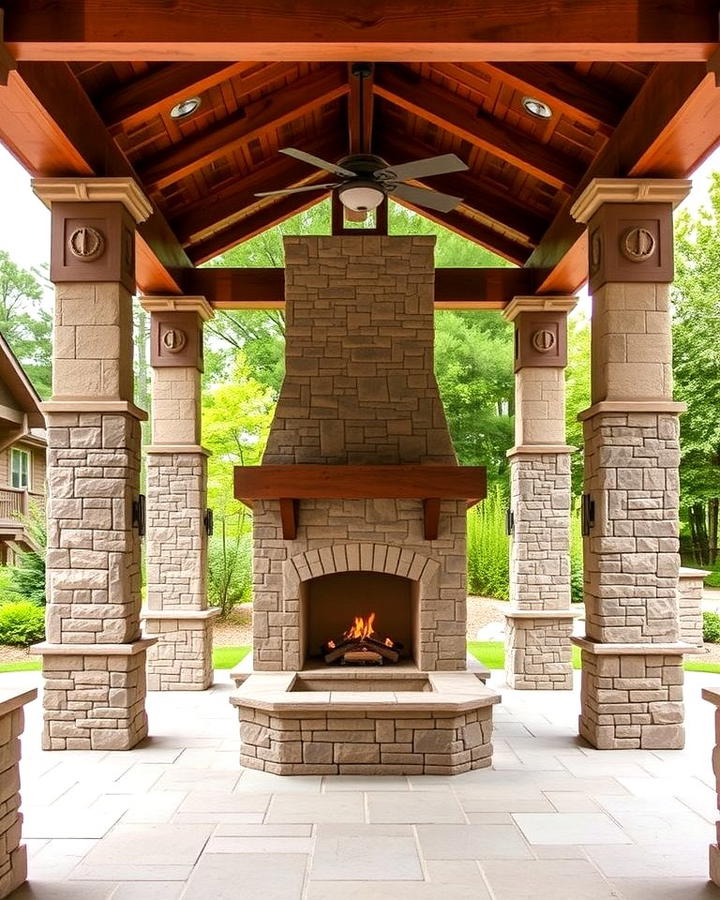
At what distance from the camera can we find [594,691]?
7.20 m

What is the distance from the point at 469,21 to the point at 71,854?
16.7 ft

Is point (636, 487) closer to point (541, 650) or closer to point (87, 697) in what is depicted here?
point (541, 650)

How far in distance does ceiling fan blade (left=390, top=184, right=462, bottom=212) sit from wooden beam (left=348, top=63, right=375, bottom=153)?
1343mm

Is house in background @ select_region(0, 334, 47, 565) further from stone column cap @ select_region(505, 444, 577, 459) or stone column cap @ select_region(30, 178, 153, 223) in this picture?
stone column cap @ select_region(505, 444, 577, 459)

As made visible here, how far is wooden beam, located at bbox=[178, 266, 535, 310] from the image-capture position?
10.3m

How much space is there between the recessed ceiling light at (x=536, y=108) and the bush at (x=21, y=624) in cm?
981

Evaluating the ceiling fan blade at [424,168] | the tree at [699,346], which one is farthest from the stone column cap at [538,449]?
the tree at [699,346]

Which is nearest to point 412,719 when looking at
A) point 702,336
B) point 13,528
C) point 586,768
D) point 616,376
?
point 586,768

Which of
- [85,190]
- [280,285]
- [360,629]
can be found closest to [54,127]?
[85,190]

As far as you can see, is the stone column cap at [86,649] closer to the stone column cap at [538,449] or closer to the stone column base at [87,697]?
the stone column base at [87,697]

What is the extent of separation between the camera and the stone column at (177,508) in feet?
33.0

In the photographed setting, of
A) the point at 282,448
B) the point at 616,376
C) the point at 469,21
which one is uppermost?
the point at 469,21

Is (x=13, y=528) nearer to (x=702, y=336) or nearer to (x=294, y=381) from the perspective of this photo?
→ (x=294, y=381)

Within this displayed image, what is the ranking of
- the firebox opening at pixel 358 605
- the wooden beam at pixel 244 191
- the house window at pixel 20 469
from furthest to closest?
the house window at pixel 20 469 → the wooden beam at pixel 244 191 → the firebox opening at pixel 358 605
